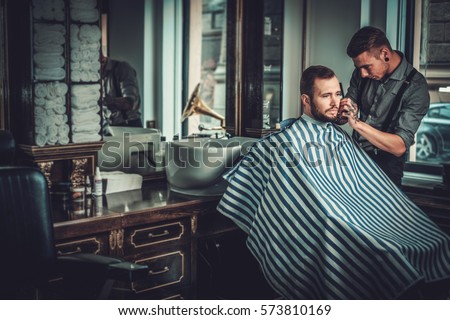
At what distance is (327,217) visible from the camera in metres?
2.47

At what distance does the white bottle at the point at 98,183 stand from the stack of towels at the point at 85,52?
0.46 m

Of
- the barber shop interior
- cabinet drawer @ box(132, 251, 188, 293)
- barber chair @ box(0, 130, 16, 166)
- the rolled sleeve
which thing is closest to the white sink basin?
the barber shop interior

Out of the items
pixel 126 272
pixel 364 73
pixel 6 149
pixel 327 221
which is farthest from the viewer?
pixel 364 73

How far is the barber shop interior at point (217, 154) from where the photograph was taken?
96.0 inches

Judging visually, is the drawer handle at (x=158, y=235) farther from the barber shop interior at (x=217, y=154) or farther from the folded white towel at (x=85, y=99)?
the folded white towel at (x=85, y=99)

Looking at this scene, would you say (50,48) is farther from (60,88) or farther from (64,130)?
(64,130)

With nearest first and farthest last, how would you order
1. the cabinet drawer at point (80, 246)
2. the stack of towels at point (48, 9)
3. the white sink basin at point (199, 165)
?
the cabinet drawer at point (80, 246)
the stack of towels at point (48, 9)
the white sink basin at point (199, 165)

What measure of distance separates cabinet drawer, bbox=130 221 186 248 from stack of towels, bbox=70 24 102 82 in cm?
80

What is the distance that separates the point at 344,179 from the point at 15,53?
1.63 metres

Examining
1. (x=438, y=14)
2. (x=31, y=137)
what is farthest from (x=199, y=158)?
(x=438, y=14)

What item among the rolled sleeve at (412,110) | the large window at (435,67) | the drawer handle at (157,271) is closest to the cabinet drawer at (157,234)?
the drawer handle at (157,271)

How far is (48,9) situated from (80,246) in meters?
1.10

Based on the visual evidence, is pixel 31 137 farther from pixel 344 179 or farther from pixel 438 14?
pixel 438 14

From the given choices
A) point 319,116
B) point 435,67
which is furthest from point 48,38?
point 435,67
